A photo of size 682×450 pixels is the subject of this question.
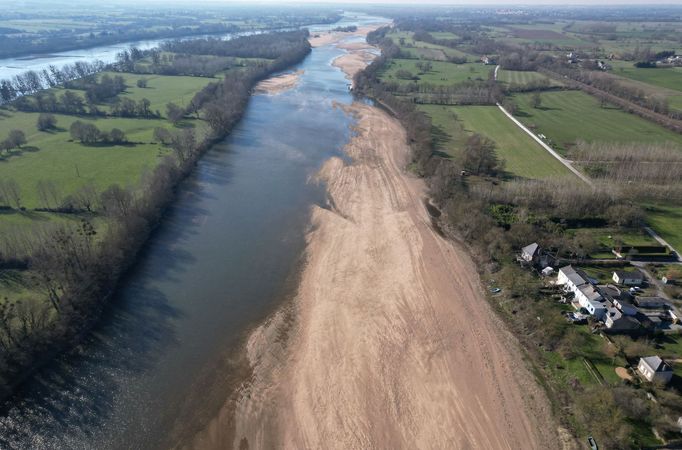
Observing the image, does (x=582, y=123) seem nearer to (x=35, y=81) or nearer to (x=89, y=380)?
(x=89, y=380)

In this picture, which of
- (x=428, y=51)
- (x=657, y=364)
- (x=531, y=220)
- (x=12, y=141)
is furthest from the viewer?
(x=428, y=51)

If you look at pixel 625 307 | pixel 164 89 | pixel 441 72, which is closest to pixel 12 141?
pixel 164 89

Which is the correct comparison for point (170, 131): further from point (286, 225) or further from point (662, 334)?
point (662, 334)

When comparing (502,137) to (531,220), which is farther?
(502,137)

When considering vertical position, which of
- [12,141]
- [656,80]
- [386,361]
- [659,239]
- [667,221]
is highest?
[656,80]

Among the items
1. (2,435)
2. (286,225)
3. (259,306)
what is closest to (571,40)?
(286,225)

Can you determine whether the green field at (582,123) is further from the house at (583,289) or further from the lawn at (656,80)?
the house at (583,289)

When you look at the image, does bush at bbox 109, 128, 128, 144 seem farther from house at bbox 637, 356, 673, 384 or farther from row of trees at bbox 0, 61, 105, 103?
house at bbox 637, 356, 673, 384

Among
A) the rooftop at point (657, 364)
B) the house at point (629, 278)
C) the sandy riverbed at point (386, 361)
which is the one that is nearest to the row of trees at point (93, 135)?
the sandy riverbed at point (386, 361)

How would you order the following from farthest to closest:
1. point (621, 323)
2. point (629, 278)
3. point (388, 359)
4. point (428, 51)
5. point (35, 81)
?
point (428, 51) → point (35, 81) → point (629, 278) → point (621, 323) → point (388, 359)
